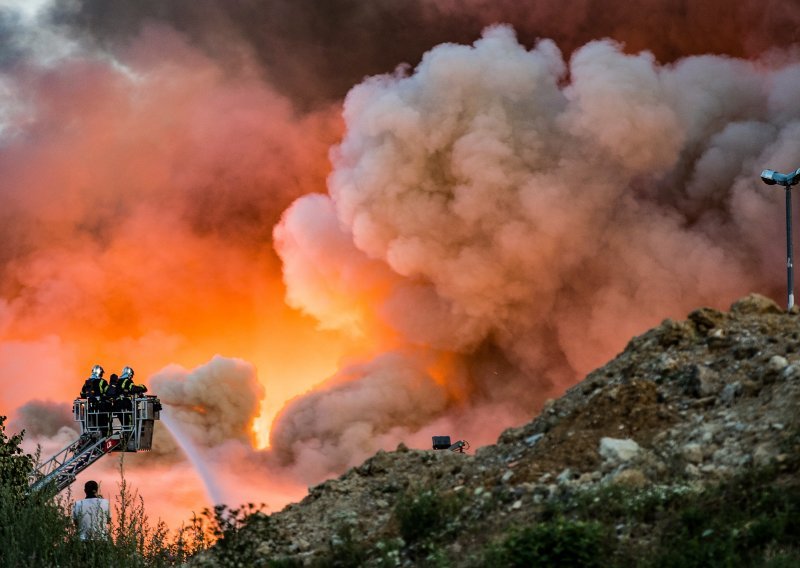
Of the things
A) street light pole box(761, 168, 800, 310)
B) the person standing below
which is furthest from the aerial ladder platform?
street light pole box(761, 168, 800, 310)

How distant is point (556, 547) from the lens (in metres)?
13.8

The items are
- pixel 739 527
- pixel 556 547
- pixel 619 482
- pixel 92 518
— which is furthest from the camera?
pixel 92 518

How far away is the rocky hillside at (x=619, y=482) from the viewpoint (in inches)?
547

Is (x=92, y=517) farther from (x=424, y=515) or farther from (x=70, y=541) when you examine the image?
(x=424, y=515)

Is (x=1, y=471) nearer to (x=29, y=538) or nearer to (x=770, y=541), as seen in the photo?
(x=29, y=538)

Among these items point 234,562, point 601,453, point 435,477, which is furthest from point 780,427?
point 234,562

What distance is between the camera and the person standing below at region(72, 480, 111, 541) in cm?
1894

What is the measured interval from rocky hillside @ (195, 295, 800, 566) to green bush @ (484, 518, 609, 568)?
19 mm

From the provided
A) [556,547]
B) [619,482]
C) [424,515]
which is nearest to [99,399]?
[424,515]

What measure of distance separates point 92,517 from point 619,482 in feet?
28.8

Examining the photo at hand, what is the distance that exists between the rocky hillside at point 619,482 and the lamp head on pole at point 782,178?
31.0ft

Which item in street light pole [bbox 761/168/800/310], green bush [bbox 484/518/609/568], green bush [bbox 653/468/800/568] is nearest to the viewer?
green bush [bbox 653/468/800/568]

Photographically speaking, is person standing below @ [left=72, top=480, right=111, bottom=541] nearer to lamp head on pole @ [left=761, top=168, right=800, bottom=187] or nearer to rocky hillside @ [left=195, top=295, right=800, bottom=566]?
rocky hillside @ [left=195, top=295, right=800, bottom=566]

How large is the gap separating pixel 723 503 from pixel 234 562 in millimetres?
7405
